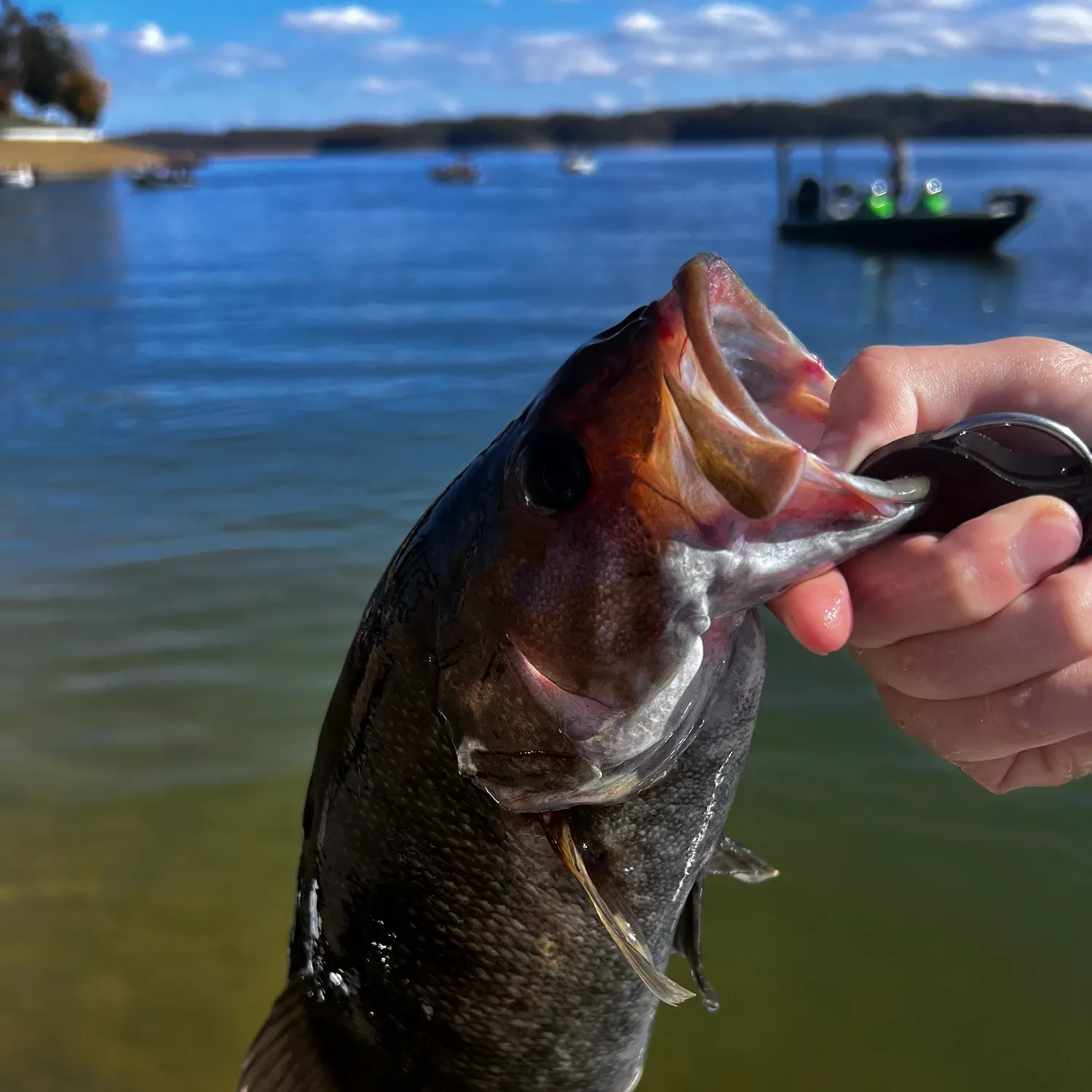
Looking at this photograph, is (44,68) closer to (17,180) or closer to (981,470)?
(17,180)

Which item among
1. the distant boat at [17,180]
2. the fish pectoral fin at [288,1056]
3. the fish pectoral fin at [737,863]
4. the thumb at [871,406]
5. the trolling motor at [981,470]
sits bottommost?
the fish pectoral fin at [288,1056]

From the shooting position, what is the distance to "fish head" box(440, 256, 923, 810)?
1.44 metres

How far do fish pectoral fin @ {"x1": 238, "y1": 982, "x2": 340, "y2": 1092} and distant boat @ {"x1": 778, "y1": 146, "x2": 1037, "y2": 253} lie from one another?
22836 millimetres

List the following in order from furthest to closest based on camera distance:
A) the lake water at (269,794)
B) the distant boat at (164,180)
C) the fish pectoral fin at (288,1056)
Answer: the distant boat at (164,180) < the lake water at (269,794) < the fish pectoral fin at (288,1056)

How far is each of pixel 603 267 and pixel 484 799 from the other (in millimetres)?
23887

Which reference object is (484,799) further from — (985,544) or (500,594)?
(985,544)

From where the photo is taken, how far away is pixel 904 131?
2323 centimetres

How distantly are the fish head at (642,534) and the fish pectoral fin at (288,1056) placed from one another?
2.27 feet

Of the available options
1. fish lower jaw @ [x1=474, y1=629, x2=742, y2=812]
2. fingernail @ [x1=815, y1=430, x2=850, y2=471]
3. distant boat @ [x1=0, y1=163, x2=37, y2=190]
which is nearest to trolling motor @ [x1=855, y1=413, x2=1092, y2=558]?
fingernail @ [x1=815, y1=430, x2=850, y2=471]

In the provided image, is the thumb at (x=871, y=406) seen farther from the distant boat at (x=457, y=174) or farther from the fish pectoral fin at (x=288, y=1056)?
the distant boat at (x=457, y=174)

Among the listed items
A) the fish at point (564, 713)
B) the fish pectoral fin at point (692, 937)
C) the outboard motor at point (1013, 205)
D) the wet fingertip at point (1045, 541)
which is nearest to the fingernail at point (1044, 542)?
the wet fingertip at point (1045, 541)

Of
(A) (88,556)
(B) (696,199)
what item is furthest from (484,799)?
(B) (696,199)

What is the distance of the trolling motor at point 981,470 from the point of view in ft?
5.30

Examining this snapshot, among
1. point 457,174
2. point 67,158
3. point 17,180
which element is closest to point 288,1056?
point 17,180
